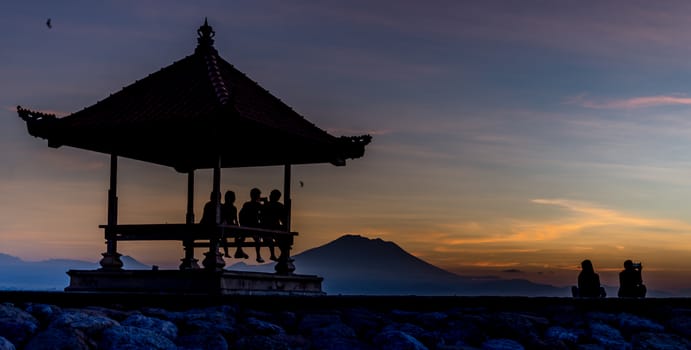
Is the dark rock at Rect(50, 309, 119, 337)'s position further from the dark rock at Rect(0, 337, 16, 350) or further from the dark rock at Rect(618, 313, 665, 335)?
the dark rock at Rect(618, 313, 665, 335)

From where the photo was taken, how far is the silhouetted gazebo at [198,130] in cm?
1625

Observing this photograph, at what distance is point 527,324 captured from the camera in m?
10.2

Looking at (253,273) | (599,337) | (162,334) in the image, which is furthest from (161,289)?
(599,337)

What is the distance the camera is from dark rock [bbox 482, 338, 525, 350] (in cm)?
973

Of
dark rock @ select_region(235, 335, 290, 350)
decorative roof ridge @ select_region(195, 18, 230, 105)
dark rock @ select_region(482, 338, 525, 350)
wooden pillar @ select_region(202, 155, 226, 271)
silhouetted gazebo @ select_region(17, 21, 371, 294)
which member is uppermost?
decorative roof ridge @ select_region(195, 18, 230, 105)

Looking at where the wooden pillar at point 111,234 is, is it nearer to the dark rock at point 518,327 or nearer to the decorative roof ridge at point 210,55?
the decorative roof ridge at point 210,55

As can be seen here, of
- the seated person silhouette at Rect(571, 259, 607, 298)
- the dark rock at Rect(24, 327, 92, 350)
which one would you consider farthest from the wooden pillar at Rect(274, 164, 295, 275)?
the dark rock at Rect(24, 327, 92, 350)

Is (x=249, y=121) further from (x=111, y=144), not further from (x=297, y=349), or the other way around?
(x=297, y=349)

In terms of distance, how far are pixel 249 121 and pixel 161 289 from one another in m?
3.50

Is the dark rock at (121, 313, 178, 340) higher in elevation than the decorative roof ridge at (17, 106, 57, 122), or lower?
lower

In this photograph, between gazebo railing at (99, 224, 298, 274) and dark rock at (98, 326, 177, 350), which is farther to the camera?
gazebo railing at (99, 224, 298, 274)

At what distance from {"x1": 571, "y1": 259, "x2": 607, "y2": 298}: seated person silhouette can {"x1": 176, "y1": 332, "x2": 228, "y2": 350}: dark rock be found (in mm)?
8514

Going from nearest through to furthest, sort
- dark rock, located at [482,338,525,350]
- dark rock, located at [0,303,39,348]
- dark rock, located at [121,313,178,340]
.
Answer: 1. dark rock, located at [0,303,39,348]
2. dark rock, located at [121,313,178,340]
3. dark rock, located at [482,338,525,350]

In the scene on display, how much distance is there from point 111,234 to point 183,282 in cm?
255
